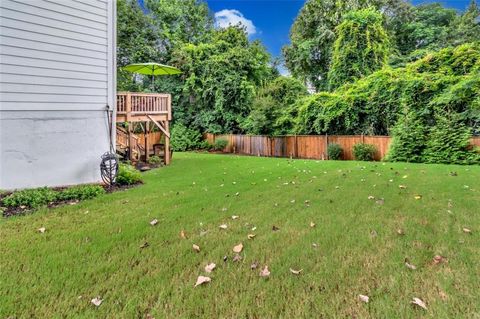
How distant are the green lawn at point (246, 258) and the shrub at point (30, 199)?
16.8 inches

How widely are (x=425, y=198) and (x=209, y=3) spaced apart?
2630 centimetres

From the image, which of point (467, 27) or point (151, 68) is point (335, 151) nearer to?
point (151, 68)

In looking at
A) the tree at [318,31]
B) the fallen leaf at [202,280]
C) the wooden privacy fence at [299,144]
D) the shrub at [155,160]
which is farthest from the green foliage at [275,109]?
the fallen leaf at [202,280]

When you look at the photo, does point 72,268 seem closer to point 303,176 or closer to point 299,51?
point 303,176

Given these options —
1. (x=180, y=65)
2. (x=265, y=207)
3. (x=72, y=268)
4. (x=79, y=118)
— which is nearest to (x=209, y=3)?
(x=180, y=65)

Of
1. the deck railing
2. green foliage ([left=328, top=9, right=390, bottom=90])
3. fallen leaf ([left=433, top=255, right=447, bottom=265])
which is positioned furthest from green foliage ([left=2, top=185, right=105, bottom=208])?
green foliage ([left=328, top=9, right=390, bottom=90])

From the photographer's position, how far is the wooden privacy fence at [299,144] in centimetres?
1344

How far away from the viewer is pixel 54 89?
19.1 feet

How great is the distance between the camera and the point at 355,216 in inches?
155

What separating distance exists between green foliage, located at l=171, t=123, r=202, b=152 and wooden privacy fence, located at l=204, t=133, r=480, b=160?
5.88 ft

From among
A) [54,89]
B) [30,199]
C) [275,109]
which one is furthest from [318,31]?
[30,199]

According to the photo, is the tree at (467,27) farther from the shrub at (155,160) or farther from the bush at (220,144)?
the shrub at (155,160)

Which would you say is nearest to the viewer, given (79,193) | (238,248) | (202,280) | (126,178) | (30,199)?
(202,280)

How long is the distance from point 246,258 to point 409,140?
11.9 m
